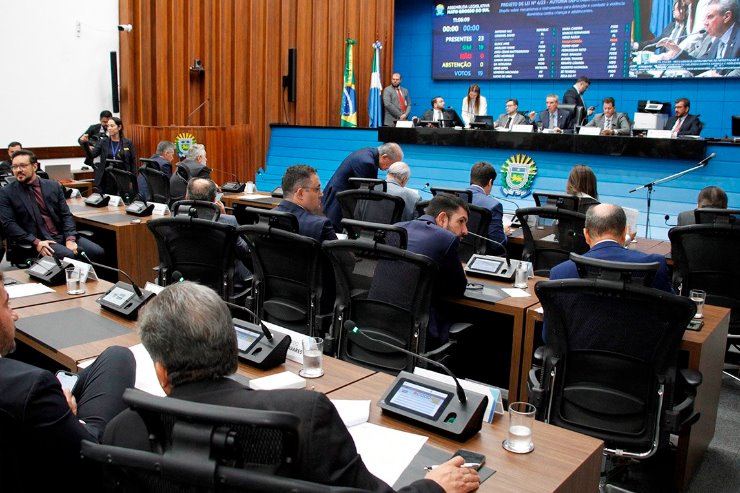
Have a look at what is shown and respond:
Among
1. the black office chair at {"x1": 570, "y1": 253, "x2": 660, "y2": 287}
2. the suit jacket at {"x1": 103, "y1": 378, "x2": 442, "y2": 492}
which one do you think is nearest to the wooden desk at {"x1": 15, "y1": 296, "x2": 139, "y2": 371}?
the suit jacket at {"x1": 103, "y1": 378, "x2": 442, "y2": 492}

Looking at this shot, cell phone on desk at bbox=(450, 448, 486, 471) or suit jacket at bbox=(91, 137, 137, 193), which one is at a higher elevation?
suit jacket at bbox=(91, 137, 137, 193)

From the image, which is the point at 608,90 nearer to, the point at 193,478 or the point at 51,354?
the point at 51,354

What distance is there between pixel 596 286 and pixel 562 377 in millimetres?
440

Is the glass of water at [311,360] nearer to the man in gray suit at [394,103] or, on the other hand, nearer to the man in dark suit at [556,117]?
the man in dark suit at [556,117]

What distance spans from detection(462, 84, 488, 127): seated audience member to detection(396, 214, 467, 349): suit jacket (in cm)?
722

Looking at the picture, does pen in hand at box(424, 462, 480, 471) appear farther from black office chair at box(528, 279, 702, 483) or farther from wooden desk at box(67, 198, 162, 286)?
wooden desk at box(67, 198, 162, 286)

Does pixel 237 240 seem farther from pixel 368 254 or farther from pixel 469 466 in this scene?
pixel 469 466

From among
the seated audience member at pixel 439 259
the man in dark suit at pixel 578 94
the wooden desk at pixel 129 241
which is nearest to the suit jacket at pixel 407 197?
the wooden desk at pixel 129 241

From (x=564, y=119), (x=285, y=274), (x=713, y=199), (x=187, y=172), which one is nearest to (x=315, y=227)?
(x=285, y=274)

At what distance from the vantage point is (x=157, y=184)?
306 inches

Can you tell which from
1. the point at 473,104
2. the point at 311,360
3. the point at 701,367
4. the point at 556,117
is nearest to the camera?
the point at 311,360

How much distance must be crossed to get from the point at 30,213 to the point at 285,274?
3.05 metres

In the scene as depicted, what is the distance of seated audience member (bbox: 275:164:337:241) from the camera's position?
3900 mm

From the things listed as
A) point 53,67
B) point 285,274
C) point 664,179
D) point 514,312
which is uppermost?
point 53,67
